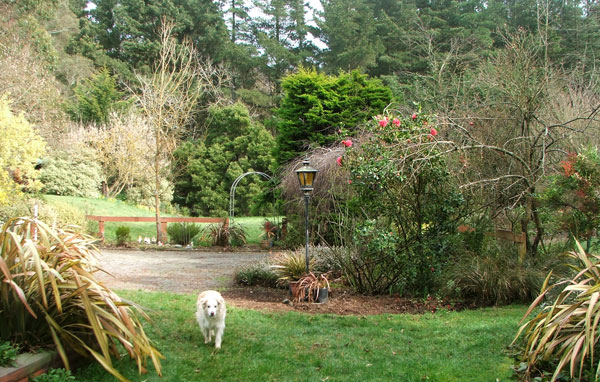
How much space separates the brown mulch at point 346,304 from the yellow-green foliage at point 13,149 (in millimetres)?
7572

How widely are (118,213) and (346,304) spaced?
15129mm

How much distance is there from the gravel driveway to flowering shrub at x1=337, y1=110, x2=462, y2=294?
2901 mm

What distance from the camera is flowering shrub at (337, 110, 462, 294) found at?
693 centimetres

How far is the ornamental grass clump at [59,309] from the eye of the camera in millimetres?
3389

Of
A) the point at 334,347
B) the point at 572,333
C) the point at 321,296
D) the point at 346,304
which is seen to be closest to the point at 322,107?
the point at 321,296

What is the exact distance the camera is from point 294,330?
535 centimetres

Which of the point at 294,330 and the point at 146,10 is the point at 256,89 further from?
the point at 294,330

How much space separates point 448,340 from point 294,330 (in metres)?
1.69

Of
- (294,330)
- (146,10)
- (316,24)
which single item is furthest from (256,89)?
(294,330)

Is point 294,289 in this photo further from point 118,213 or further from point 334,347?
point 118,213

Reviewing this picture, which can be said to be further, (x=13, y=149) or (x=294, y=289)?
(x=13, y=149)

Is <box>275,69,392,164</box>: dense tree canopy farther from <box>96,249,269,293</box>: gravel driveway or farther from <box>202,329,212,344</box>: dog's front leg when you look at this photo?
<box>202,329,212,344</box>: dog's front leg

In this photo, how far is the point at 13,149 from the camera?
11.9 meters

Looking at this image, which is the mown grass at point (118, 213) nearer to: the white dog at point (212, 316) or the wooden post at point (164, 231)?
the wooden post at point (164, 231)
